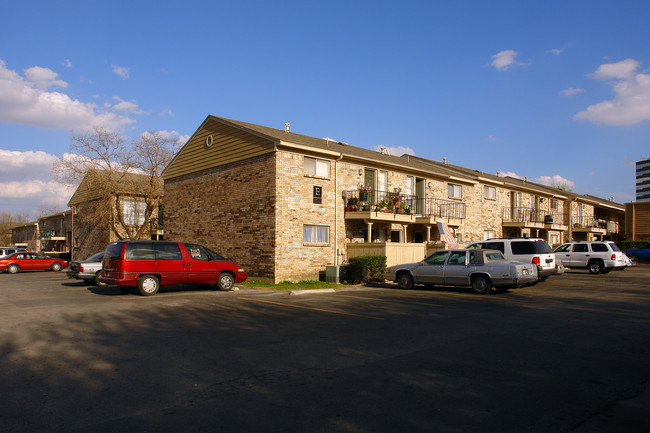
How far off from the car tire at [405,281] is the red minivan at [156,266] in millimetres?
6583

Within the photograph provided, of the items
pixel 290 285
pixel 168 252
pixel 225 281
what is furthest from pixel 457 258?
pixel 168 252

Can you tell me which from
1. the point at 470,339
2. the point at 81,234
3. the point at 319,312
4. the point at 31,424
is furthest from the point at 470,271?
the point at 81,234

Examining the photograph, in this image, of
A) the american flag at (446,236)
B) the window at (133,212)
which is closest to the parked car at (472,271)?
the american flag at (446,236)

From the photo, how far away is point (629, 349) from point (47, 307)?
44.1 ft

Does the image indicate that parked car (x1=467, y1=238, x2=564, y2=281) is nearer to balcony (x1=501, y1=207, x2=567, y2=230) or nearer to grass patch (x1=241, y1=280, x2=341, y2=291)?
grass patch (x1=241, y1=280, x2=341, y2=291)

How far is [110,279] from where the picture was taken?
15.4 meters

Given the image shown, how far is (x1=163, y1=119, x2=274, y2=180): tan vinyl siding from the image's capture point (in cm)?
2208

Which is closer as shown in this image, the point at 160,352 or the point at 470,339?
the point at 160,352

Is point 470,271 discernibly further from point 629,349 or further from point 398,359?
point 398,359

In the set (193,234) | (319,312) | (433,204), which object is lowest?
(319,312)

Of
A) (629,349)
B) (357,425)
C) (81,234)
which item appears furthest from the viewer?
(81,234)

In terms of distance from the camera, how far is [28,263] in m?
32.2

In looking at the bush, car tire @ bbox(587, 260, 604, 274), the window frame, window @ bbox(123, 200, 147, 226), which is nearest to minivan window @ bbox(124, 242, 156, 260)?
the bush

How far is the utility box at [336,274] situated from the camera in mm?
21109
